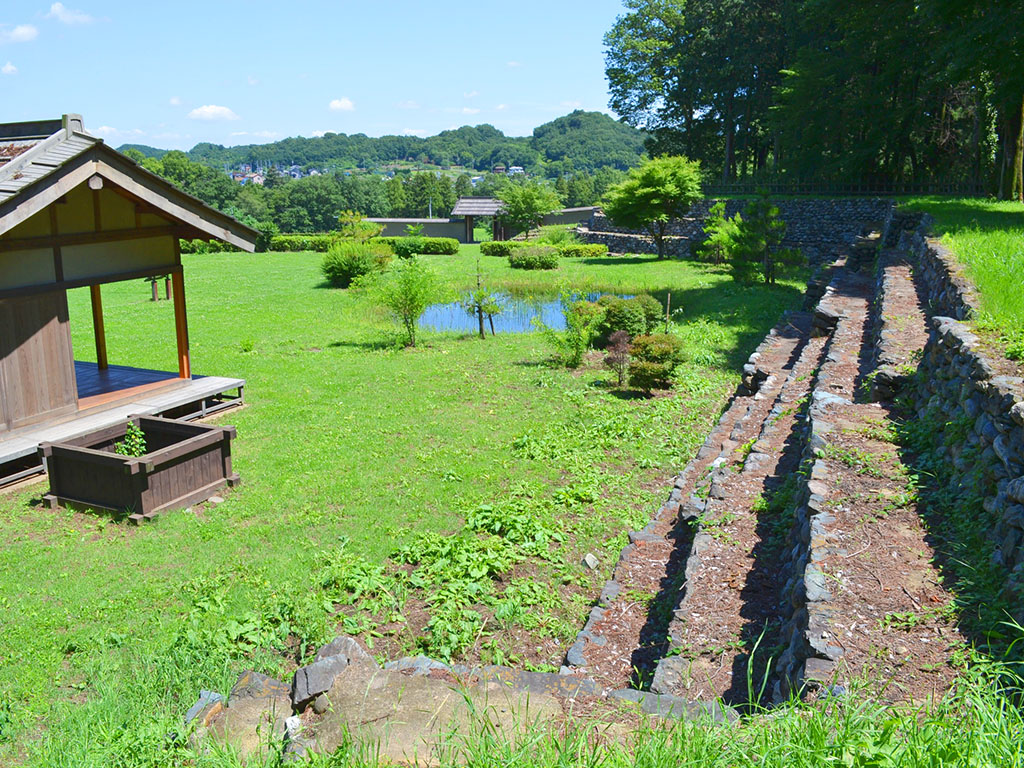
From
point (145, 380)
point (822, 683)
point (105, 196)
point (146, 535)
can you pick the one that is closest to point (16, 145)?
point (105, 196)

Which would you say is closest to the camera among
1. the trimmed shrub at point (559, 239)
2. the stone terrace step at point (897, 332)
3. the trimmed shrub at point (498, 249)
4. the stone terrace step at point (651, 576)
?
the stone terrace step at point (651, 576)

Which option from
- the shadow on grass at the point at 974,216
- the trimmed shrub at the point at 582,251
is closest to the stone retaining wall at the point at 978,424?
the shadow on grass at the point at 974,216

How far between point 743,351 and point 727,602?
11.1m

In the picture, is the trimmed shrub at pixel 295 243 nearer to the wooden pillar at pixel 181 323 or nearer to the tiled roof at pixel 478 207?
the tiled roof at pixel 478 207

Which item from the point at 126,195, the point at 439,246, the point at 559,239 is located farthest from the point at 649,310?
the point at 559,239

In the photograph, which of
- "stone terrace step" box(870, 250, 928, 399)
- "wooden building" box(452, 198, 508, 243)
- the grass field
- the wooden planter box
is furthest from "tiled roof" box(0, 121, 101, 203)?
"wooden building" box(452, 198, 508, 243)

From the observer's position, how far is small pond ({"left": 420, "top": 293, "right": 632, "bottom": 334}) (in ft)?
66.0

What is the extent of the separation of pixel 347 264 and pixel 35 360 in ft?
54.3

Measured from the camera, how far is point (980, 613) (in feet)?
12.0

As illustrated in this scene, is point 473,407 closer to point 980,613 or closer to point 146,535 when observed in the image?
point 146,535

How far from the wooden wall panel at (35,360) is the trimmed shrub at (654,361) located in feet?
26.3

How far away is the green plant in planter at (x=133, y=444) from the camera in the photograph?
8359mm

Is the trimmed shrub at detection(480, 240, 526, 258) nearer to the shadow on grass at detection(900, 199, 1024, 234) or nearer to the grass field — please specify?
the shadow on grass at detection(900, 199, 1024, 234)

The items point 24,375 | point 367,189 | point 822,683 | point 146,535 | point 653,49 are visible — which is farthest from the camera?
point 367,189
